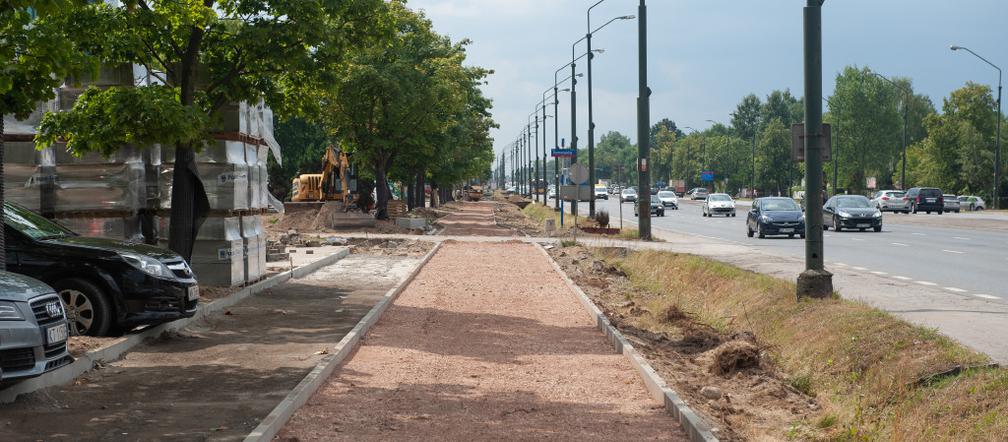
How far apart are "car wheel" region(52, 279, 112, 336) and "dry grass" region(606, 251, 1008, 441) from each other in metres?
7.02

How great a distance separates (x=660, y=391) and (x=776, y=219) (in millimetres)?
29595

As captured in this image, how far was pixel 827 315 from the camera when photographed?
11898mm

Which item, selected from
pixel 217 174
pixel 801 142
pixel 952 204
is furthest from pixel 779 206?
pixel 952 204

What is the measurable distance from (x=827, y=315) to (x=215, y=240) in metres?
10.3

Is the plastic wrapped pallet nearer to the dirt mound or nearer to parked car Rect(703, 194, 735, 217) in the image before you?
the dirt mound

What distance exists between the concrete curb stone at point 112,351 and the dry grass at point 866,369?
580 cm

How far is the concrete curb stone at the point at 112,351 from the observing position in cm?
855

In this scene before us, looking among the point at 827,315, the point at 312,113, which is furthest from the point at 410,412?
the point at 312,113

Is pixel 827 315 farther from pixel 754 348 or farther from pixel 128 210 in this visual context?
pixel 128 210

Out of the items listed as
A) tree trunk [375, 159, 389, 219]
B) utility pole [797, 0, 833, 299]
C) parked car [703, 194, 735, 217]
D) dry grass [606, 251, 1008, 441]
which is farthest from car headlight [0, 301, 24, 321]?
parked car [703, 194, 735, 217]

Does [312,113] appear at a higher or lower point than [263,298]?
higher

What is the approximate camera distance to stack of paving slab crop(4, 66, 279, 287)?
16.3 m

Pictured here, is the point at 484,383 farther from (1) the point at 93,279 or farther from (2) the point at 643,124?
(2) the point at 643,124

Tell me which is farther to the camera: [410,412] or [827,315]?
[827,315]
